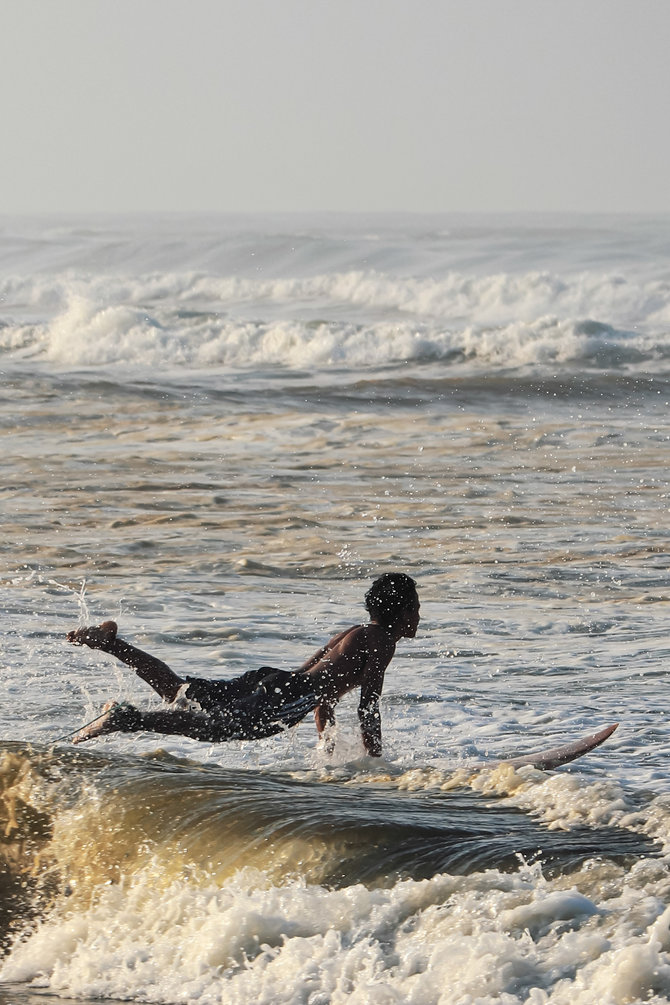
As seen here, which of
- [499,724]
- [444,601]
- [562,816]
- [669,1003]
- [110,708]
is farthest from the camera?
[444,601]

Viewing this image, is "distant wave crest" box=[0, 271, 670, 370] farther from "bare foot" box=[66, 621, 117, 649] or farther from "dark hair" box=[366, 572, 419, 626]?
"bare foot" box=[66, 621, 117, 649]

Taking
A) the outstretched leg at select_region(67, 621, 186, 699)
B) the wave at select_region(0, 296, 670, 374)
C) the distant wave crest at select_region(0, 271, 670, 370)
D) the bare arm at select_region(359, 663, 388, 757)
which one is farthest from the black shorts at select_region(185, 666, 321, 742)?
the distant wave crest at select_region(0, 271, 670, 370)

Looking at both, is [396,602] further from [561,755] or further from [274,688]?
[561,755]

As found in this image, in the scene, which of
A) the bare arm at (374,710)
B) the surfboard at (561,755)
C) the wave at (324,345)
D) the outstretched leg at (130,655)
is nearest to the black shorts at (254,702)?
the outstretched leg at (130,655)

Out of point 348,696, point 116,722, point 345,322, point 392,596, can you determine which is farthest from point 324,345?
point 116,722

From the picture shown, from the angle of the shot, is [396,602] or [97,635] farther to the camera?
[396,602]

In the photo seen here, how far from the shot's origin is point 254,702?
6723 mm

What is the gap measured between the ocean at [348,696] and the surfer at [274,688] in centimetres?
19

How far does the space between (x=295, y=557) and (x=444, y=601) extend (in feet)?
6.19

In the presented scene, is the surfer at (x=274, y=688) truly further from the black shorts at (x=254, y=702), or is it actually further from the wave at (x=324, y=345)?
the wave at (x=324, y=345)

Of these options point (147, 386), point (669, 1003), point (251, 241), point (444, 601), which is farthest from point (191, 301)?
point (669, 1003)

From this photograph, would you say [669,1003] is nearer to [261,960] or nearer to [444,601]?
[261,960]

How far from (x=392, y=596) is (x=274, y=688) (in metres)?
0.70

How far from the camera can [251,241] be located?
56.1m
